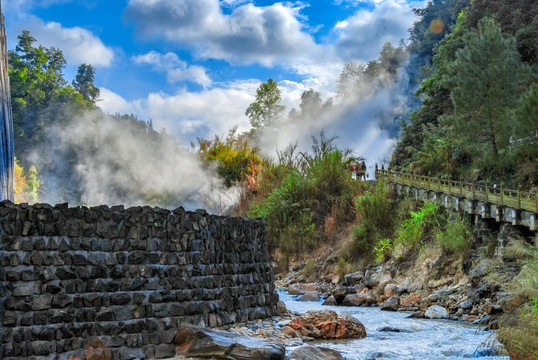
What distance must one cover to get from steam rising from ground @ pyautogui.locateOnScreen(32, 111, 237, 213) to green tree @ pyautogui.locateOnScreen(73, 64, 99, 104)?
8486 mm

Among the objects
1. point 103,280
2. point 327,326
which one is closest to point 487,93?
point 327,326

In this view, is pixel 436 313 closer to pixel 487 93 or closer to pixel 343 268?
pixel 343 268

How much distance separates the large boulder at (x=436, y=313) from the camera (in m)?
14.2

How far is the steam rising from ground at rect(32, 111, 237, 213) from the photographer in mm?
24906

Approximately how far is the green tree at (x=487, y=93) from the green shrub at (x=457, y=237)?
5.05 m

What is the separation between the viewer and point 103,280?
8.67 m

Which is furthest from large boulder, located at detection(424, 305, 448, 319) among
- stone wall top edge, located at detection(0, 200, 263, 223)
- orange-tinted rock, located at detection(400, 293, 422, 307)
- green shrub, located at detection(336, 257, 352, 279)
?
green shrub, located at detection(336, 257, 352, 279)

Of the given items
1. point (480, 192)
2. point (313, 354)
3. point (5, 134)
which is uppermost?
point (5, 134)

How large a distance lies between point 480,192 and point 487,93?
20.0 ft

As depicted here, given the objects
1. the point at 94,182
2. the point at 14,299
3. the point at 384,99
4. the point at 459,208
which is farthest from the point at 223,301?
the point at 384,99

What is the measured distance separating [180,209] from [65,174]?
32534mm

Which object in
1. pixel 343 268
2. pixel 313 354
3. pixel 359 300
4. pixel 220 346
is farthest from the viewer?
pixel 343 268

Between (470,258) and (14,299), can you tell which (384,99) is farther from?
(14,299)

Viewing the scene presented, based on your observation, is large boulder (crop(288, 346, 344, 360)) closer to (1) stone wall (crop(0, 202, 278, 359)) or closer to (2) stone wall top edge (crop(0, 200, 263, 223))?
(1) stone wall (crop(0, 202, 278, 359))
